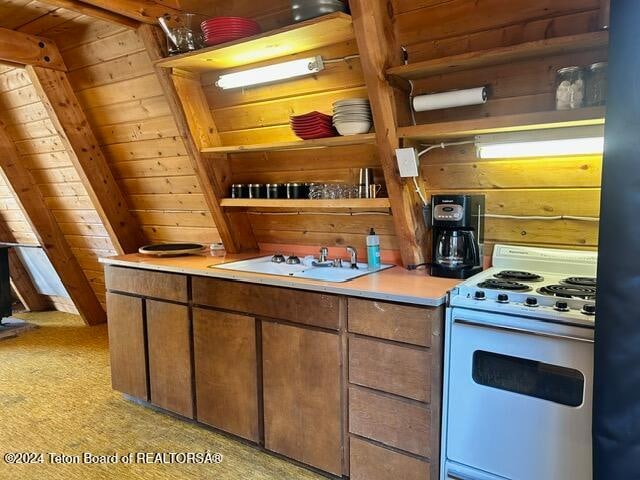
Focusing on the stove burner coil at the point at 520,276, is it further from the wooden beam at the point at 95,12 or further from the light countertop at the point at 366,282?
the wooden beam at the point at 95,12

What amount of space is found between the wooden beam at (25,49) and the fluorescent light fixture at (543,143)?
99.4 inches

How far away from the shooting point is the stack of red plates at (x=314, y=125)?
225 cm

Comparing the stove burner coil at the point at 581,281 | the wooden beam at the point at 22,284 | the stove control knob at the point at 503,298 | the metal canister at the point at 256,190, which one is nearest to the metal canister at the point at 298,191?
the metal canister at the point at 256,190

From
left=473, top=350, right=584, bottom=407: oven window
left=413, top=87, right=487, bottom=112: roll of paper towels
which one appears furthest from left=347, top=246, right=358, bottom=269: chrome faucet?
left=473, top=350, right=584, bottom=407: oven window

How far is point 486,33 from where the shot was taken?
1.90 m

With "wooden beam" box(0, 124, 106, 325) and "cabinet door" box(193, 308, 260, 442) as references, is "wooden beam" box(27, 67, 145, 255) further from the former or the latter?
"cabinet door" box(193, 308, 260, 442)

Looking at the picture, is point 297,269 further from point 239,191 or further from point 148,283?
point 148,283

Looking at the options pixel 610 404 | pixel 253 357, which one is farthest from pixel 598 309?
pixel 253 357

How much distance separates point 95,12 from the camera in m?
2.22

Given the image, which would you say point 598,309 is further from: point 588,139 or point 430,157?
point 430,157

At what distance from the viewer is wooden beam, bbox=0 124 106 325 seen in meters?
3.64

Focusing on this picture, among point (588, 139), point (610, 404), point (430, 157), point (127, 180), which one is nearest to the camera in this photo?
point (610, 404)

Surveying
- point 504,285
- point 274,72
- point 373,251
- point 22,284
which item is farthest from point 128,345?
point 22,284

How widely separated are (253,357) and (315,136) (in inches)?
43.4
